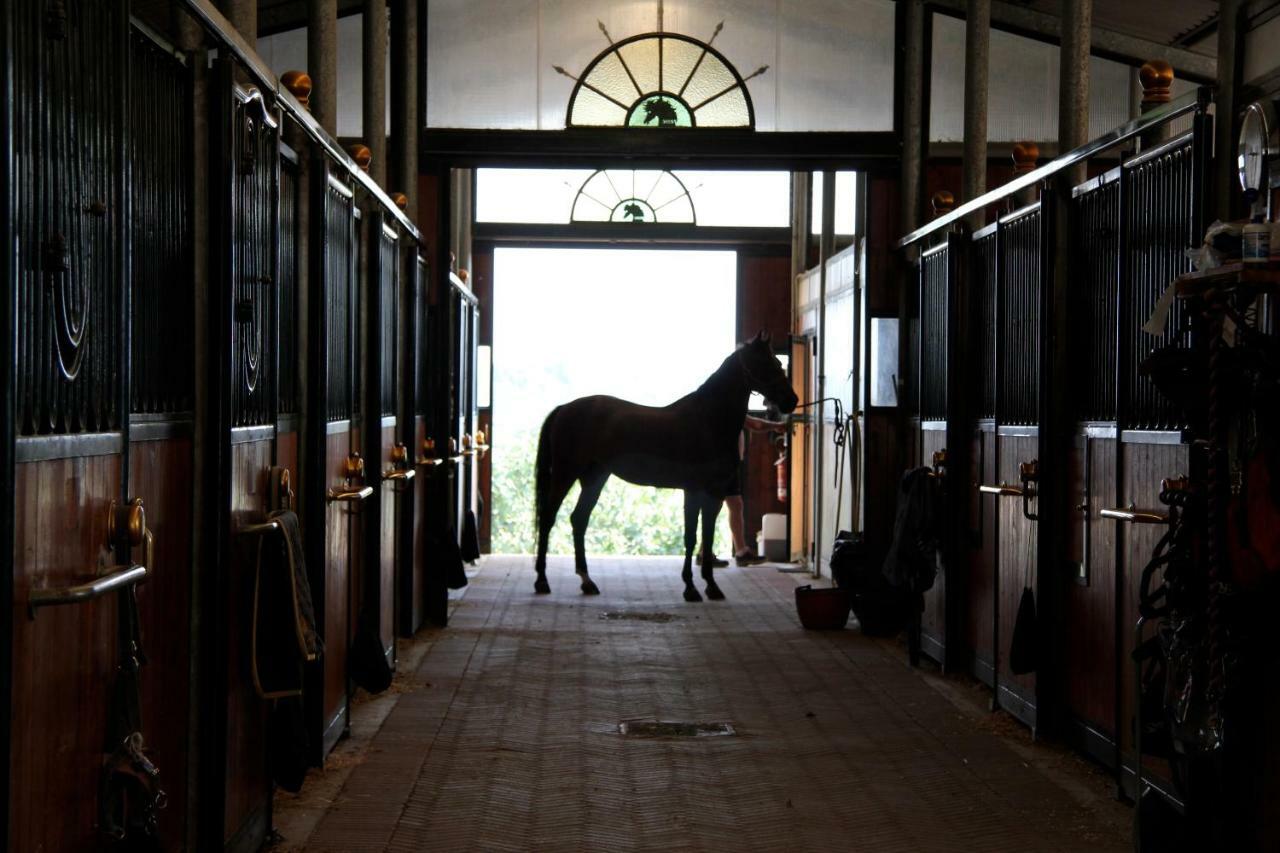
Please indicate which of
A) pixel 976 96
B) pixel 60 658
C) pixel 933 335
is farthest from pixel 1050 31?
pixel 60 658

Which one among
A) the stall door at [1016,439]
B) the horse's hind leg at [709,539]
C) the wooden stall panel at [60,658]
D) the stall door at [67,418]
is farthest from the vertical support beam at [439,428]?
the wooden stall panel at [60,658]

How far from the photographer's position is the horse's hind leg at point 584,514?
9.46 metres

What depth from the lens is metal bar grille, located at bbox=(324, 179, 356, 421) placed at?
4406mm

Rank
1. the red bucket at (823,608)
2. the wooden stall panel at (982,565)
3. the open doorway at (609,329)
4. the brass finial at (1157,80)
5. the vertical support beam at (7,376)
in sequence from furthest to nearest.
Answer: the open doorway at (609,329), the red bucket at (823,608), the wooden stall panel at (982,565), the brass finial at (1157,80), the vertical support beam at (7,376)

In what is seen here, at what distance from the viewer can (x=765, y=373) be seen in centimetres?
940

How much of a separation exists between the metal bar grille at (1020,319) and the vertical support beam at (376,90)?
281 cm

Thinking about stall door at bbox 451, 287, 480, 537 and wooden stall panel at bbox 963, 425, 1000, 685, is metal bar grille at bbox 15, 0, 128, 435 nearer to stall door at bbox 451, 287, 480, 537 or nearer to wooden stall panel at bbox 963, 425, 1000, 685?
wooden stall panel at bbox 963, 425, 1000, 685

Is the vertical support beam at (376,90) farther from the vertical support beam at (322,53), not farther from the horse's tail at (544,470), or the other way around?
the horse's tail at (544,470)

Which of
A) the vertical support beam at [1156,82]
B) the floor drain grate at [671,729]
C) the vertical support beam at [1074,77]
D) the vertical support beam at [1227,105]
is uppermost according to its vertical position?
the vertical support beam at [1074,77]

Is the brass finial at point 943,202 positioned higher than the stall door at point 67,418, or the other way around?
the brass finial at point 943,202

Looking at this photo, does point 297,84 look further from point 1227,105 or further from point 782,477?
point 782,477

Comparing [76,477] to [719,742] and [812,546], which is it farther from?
[812,546]

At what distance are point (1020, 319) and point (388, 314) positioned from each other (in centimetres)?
254

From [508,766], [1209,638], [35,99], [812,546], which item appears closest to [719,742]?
[508,766]
